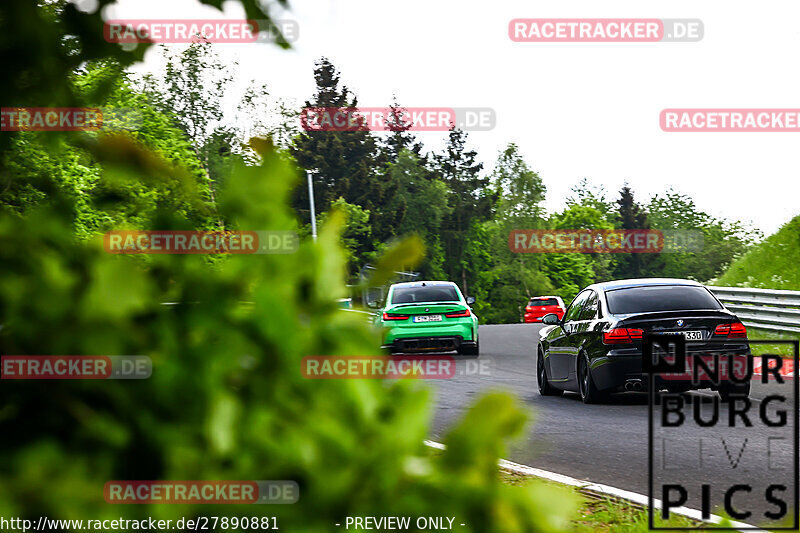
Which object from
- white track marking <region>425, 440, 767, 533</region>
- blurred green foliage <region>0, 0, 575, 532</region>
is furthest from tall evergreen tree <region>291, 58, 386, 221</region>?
blurred green foliage <region>0, 0, 575, 532</region>

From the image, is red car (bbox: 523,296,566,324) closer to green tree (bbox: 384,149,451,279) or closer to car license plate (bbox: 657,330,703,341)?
green tree (bbox: 384,149,451,279)

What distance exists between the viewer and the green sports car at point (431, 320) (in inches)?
804

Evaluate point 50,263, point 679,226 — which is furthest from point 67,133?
point 679,226

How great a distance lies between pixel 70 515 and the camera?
125cm

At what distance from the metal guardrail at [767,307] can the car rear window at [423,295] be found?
5.53 m

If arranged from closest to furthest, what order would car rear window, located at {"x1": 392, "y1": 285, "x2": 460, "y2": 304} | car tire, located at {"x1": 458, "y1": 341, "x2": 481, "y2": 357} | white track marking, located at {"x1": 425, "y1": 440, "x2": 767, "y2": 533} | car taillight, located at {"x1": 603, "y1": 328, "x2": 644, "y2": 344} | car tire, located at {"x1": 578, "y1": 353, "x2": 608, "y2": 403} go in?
white track marking, located at {"x1": 425, "y1": 440, "x2": 767, "y2": 533} → car taillight, located at {"x1": 603, "y1": 328, "x2": 644, "y2": 344} → car tire, located at {"x1": 578, "y1": 353, "x2": 608, "y2": 403} → car rear window, located at {"x1": 392, "y1": 285, "x2": 460, "y2": 304} → car tire, located at {"x1": 458, "y1": 341, "x2": 481, "y2": 357}

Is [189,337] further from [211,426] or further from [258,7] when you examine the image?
[258,7]

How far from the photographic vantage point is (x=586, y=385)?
1227 cm

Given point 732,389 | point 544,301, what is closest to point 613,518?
point 732,389

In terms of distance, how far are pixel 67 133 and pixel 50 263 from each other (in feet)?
1.62

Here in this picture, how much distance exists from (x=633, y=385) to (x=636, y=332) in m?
0.66

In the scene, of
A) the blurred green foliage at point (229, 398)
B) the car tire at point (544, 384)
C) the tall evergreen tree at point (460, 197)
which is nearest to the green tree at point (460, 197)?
the tall evergreen tree at point (460, 197)

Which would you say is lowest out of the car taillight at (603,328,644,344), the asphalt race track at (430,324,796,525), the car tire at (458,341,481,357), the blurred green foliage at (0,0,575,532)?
the car tire at (458,341,481,357)

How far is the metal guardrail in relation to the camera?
20.4 metres
